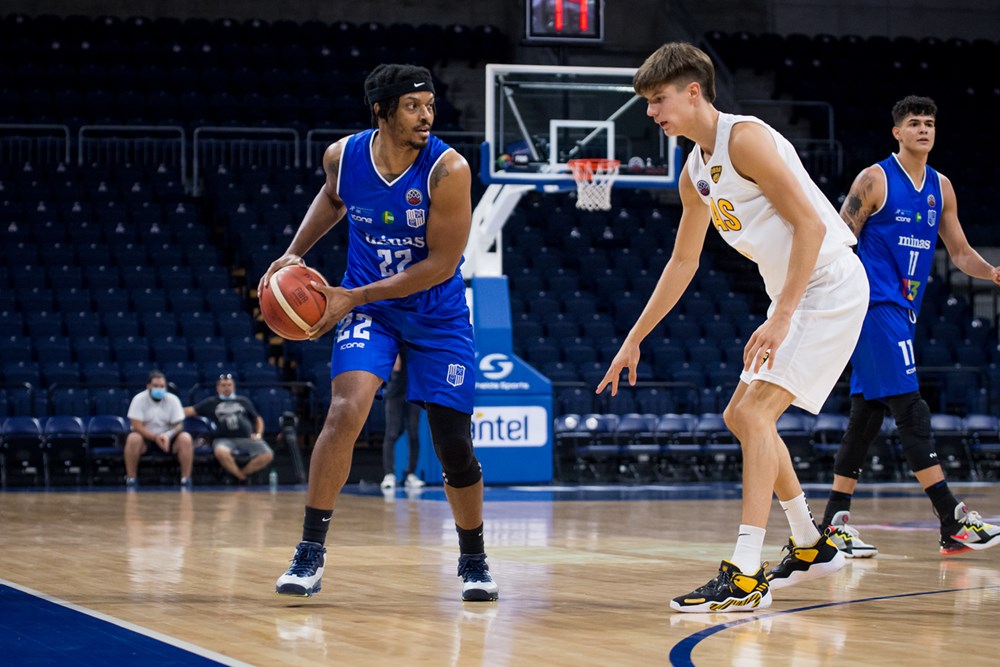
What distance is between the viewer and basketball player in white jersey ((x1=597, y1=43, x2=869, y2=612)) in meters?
4.30

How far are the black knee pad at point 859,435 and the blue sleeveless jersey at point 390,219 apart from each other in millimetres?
2391

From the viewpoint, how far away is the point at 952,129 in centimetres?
2178

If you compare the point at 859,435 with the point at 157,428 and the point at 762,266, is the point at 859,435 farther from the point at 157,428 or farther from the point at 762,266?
the point at 157,428

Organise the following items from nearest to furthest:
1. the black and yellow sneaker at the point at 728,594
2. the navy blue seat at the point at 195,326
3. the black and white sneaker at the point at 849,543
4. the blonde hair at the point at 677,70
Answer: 1. the black and yellow sneaker at the point at 728,594
2. the blonde hair at the point at 677,70
3. the black and white sneaker at the point at 849,543
4. the navy blue seat at the point at 195,326

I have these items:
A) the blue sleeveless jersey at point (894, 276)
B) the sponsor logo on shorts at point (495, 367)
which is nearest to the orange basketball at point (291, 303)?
the blue sleeveless jersey at point (894, 276)

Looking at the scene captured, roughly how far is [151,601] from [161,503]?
5928mm

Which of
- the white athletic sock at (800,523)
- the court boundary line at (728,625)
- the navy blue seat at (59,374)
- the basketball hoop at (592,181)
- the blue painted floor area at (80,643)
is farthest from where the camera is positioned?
the navy blue seat at (59,374)

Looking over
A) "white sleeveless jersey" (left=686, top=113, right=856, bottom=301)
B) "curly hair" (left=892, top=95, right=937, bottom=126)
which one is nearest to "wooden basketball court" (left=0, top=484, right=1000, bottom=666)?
"white sleeveless jersey" (left=686, top=113, right=856, bottom=301)

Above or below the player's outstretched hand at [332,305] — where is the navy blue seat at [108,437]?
below

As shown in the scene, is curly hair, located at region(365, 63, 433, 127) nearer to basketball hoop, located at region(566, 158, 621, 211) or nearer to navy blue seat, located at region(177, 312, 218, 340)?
basketball hoop, located at region(566, 158, 621, 211)

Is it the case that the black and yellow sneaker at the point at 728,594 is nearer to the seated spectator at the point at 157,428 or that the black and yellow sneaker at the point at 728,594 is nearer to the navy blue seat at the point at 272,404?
the seated spectator at the point at 157,428

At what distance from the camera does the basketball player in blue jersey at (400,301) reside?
15.0ft

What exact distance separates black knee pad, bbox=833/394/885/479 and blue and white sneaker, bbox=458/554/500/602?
7.35 feet

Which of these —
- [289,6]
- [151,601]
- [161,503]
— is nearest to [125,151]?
[289,6]
